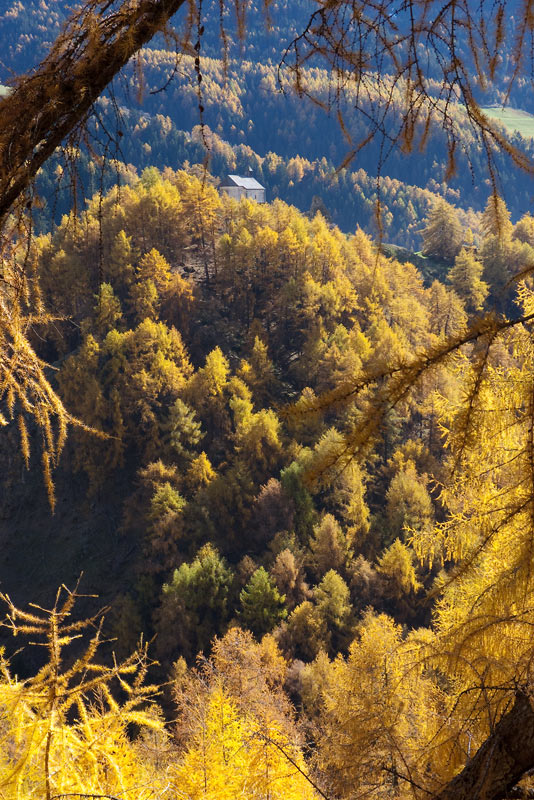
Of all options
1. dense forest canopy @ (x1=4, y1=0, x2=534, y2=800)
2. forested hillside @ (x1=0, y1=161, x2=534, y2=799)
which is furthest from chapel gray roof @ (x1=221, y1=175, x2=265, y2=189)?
dense forest canopy @ (x1=4, y1=0, x2=534, y2=800)

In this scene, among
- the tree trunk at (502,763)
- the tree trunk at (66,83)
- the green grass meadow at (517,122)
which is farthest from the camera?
the green grass meadow at (517,122)

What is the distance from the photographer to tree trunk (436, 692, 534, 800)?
2.22 m

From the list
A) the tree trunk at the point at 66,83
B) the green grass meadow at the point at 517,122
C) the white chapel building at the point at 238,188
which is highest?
the green grass meadow at the point at 517,122

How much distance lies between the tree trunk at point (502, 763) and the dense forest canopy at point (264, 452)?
0.01 meters

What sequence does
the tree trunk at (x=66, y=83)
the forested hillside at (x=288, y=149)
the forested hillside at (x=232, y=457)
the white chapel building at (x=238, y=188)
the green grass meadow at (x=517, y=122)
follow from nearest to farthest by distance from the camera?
the tree trunk at (x=66, y=83)
the forested hillside at (x=232, y=457)
the white chapel building at (x=238, y=188)
the forested hillside at (x=288, y=149)
the green grass meadow at (x=517, y=122)

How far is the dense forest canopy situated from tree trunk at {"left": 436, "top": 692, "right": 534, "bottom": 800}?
0.01 metres

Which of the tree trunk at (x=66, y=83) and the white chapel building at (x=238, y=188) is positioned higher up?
the white chapel building at (x=238, y=188)

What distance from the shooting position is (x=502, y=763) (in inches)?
88.6

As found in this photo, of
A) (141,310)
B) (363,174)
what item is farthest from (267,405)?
(363,174)

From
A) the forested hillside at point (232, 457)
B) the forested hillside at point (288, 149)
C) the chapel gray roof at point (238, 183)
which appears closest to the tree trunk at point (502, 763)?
the forested hillside at point (232, 457)

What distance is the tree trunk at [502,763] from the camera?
222 cm

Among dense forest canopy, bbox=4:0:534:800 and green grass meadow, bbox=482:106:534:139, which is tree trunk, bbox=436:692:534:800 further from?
green grass meadow, bbox=482:106:534:139

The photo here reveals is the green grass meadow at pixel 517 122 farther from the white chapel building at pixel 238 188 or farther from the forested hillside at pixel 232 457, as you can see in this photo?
the forested hillside at pixel 232 457

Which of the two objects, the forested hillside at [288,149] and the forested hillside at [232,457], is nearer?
the forested hillside at [232,457]
